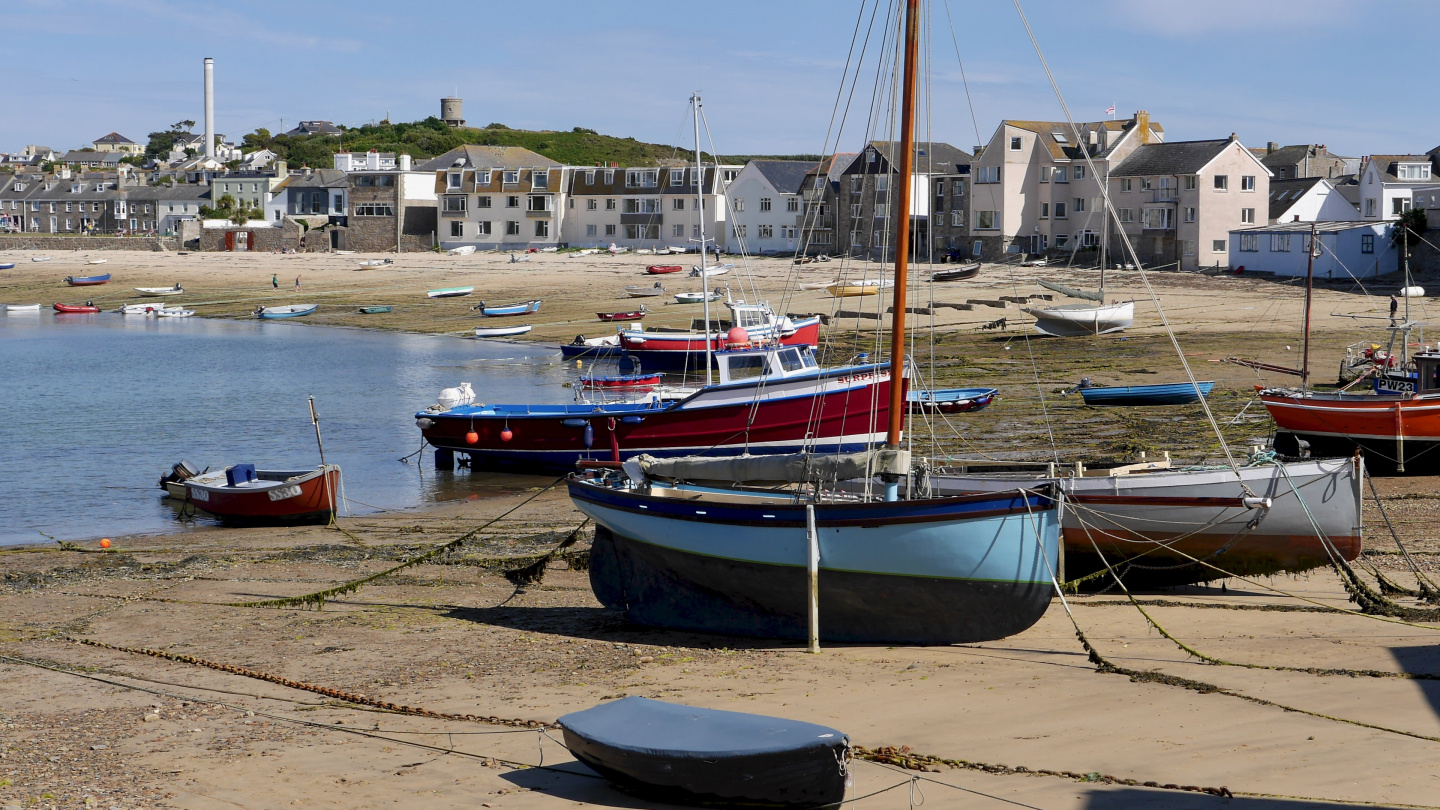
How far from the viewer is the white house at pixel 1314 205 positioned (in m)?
70.2

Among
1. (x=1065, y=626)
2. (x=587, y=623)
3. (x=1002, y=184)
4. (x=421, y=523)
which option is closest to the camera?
(x=1065, y=626)

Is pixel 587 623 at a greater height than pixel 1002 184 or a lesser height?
lesser

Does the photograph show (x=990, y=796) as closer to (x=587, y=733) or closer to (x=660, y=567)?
(x=587, y=733)

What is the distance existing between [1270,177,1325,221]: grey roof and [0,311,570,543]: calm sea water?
44.0 meters

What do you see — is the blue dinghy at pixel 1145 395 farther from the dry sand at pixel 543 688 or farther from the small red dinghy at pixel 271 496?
the small red dinghy at pixel 271 496

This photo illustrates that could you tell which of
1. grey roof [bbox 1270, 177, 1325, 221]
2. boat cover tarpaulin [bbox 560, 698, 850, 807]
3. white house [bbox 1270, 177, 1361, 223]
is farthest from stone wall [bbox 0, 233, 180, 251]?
boat cover tarpaulin [bbox 560, 698, 850, 807]

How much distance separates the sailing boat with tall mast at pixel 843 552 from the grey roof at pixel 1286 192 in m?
65.1

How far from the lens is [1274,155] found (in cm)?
8819

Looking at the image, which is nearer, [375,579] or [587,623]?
[587,623]

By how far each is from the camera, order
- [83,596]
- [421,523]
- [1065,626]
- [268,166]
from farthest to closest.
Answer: [268,166]
[421,523]
[83,596]
[1065,626]

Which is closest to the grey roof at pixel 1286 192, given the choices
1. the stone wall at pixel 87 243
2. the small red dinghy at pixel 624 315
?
→ the small red dinghy at pixel 624 315

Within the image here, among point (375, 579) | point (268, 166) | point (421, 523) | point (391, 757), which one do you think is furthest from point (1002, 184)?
point (268, 166)

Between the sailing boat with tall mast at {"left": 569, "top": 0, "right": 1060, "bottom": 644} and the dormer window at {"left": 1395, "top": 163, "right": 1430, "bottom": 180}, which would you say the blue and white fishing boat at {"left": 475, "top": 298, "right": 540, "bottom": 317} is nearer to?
the sailing boat with tall mast at {"left": 569, "top": 0, "right": 1060, "bottom": 644}

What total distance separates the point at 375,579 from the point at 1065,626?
9304 mm
